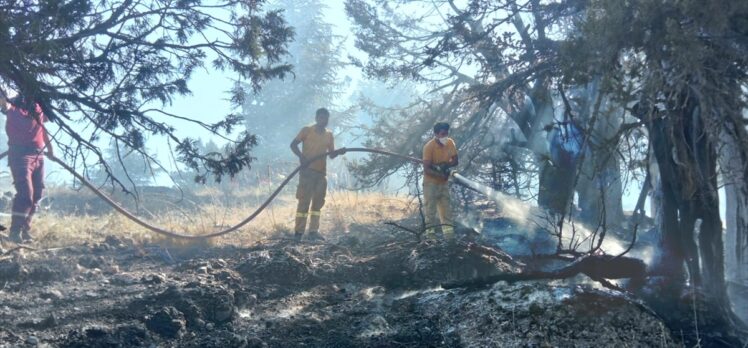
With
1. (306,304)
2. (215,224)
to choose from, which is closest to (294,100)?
(215,224)

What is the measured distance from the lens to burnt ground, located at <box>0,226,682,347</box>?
4.72 m

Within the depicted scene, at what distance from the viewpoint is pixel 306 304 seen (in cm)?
A: 579

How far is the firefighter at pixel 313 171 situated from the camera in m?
8.84

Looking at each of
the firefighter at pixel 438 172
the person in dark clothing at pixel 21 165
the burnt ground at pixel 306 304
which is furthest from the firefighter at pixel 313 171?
the person in dark clothing at pixel 21 165

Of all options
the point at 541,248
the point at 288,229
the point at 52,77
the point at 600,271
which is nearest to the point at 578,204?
the point at 541,248

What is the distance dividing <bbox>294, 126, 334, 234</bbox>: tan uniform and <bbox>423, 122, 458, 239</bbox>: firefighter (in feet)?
4.66

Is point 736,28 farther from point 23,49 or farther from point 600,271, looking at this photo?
point 23,49

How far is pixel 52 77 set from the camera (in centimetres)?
517

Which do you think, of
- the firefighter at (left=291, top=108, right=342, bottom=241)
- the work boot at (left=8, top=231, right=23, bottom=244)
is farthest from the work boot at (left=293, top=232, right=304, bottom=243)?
the work boot at (left=8, top=231, right=23, bottom=244)

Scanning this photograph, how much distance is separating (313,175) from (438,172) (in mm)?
1729

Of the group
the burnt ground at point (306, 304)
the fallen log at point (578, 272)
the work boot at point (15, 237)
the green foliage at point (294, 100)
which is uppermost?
the green foliage at point (294, 100)

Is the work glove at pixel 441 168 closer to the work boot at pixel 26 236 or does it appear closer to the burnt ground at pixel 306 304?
the burnt ground at pixel 306 304

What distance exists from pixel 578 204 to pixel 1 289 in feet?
30.4

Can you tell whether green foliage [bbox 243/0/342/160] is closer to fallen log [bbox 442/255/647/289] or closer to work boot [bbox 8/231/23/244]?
work boot [bbox 8/231/23/244]
